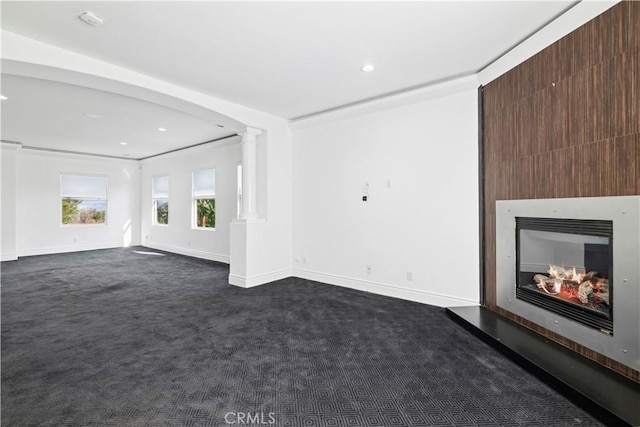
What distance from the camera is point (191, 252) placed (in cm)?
742

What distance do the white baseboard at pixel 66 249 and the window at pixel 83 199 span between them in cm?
66

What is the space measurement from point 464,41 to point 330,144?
2.35 meters

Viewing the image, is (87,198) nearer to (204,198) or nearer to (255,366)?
(204,198)

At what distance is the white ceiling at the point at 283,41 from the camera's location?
2.25 meters

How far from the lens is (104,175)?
869 centimetres

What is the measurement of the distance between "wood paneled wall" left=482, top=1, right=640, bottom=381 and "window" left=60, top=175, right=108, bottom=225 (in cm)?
986

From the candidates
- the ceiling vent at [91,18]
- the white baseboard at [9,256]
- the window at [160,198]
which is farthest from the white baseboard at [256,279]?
the white baseboard at [9,256]

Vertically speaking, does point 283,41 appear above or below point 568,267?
above

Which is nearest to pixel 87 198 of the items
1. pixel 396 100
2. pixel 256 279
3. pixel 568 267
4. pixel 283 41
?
pixel 256 279

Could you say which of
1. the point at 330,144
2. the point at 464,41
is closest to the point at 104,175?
the point at 330,144

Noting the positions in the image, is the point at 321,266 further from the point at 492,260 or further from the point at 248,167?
the point at 492,260

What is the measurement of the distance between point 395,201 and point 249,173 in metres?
2.34

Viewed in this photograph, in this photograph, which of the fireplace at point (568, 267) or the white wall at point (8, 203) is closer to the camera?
the fireplace at point (568, 267)

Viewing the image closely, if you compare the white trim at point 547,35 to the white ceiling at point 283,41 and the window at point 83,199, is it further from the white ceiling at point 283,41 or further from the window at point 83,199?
the window at point 83,199
